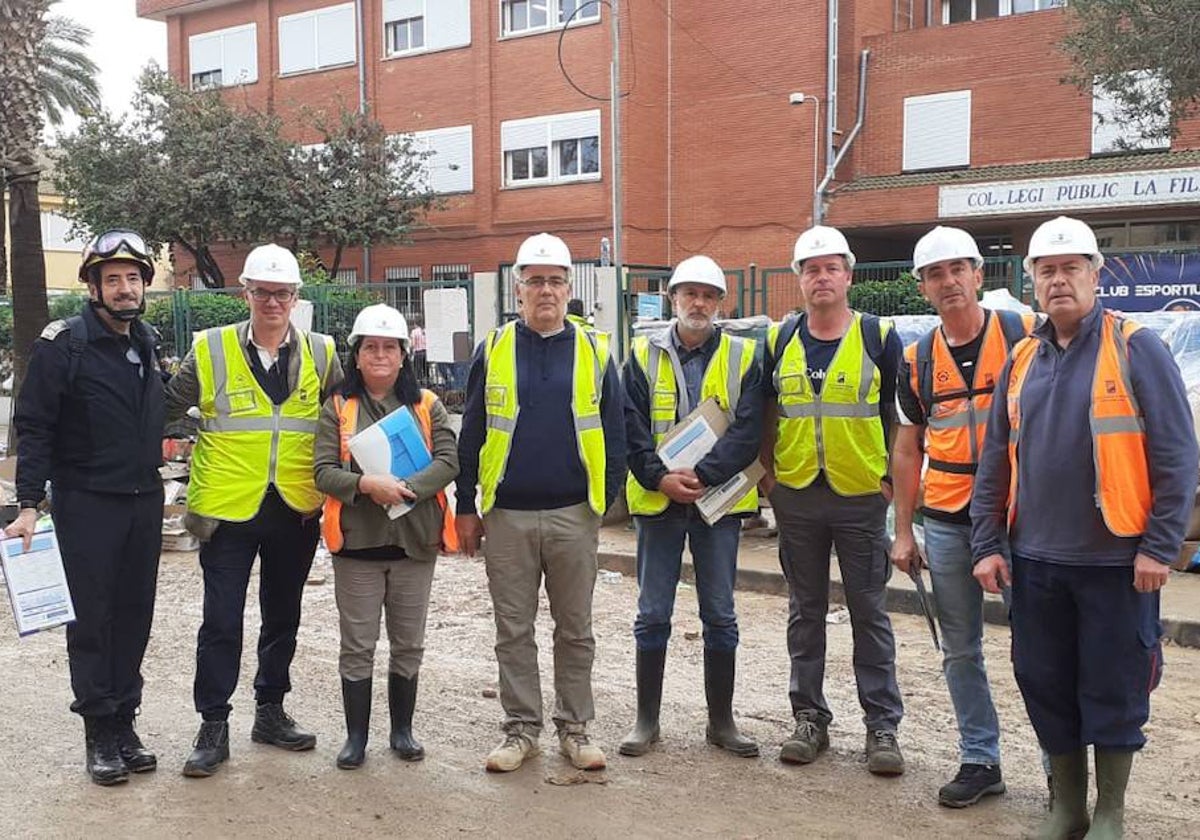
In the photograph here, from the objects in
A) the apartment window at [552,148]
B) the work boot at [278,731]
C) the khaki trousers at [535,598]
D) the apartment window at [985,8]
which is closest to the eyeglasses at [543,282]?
the khaki trousers at [535,598]

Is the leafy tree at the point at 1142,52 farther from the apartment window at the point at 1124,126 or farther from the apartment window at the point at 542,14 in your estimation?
the apartment window at the point at 542,14

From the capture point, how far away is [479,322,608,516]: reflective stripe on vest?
17.1ft

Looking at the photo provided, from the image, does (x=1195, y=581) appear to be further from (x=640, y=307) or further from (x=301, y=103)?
(x=301, y=103)

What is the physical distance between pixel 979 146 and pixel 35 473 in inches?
932

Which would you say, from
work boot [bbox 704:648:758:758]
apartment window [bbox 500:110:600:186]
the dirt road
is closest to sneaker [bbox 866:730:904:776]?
the dirt road

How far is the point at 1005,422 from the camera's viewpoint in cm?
440

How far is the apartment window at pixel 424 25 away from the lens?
28.8 meters

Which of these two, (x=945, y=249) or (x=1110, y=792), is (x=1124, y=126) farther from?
(x=1110, y=792)

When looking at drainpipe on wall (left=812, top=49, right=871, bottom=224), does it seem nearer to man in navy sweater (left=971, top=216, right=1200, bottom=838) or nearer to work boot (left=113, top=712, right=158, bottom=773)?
man in navy sweater (left=971, top=216, right=1200, bottom=838)

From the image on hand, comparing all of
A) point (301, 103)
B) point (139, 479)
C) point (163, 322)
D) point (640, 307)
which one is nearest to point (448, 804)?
point (139, 479)

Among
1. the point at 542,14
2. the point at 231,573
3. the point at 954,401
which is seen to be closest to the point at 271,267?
the point at 231,573

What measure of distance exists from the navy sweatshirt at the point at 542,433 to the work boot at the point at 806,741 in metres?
1.30

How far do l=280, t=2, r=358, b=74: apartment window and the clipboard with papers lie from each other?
27272 millimetres

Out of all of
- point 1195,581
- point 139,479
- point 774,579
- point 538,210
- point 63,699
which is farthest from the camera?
point 538,210
